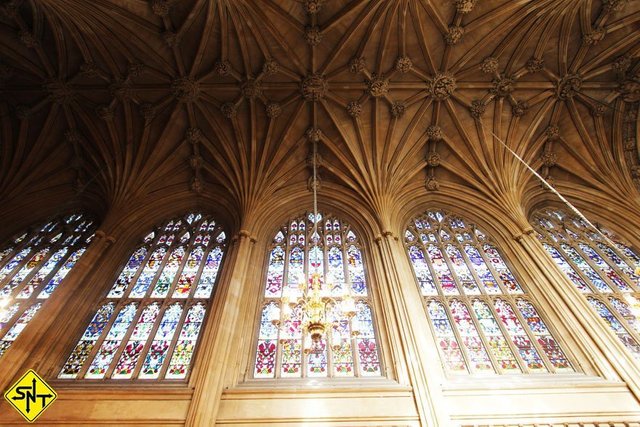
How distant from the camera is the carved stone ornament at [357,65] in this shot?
1159cm

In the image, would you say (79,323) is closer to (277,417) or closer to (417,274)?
(277,417)

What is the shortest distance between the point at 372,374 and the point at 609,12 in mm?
12282

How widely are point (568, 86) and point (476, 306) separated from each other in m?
8.56

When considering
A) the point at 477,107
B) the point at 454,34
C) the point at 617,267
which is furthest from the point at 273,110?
the point at 617,267

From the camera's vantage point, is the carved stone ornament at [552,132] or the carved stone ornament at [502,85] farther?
the carved stone ornament at [552,132]

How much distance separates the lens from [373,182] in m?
12.1

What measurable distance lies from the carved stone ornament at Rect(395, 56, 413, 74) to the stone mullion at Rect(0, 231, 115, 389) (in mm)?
10434

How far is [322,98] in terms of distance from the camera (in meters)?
12.4

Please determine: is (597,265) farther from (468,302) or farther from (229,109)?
(229,109)

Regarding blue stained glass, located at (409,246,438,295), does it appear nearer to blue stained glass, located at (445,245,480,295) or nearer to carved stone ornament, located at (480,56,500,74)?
blue stained glass, located at (445,245,480,295)

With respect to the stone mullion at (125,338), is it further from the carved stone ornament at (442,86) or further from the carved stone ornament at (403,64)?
the carved stone ornament at (442,86)

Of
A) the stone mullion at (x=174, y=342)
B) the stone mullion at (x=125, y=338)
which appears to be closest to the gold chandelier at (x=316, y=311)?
the stone mullion at (x=174, y=342)

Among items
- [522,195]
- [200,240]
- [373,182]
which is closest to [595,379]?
[522,195]

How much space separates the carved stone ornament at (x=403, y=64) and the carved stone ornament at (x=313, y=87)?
2413 mm
